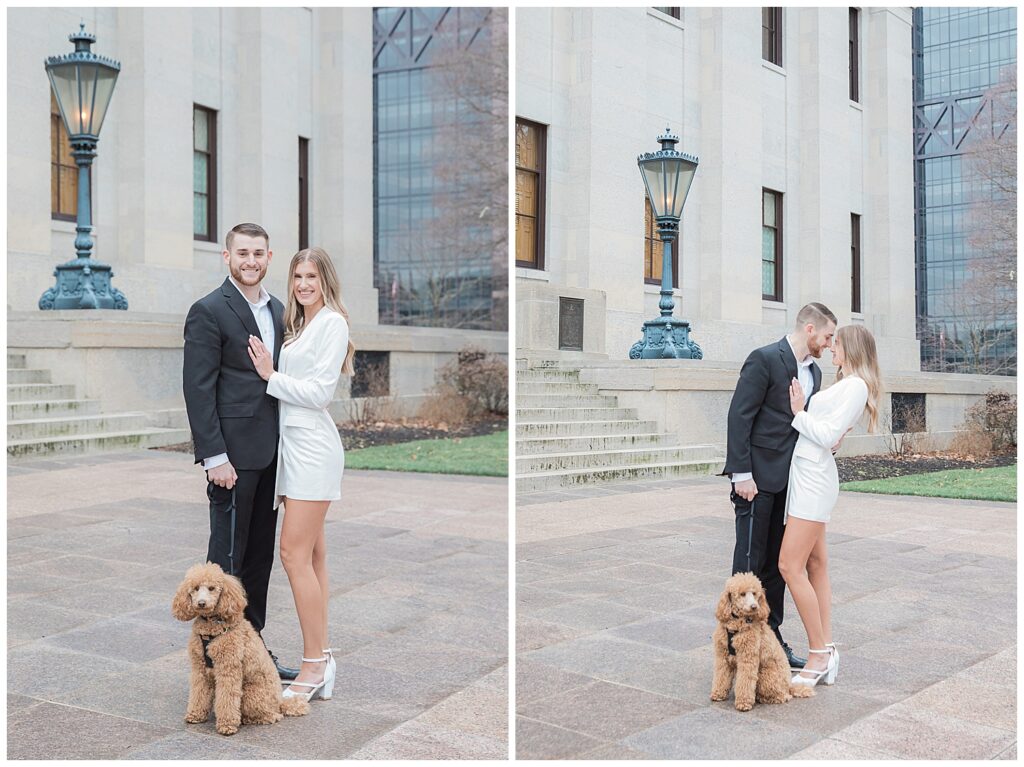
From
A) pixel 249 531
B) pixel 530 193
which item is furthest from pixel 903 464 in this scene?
pixel 249 531

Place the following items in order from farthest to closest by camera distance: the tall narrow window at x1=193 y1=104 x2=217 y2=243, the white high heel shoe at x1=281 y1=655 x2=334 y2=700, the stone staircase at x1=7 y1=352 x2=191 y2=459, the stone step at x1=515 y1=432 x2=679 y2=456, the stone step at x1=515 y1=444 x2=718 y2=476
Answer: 1. the tall narrow window at x1=193 y1=104 x2=217 y2=243
2. the stone staircase at x1=7 y1=352 x2=191 y2=459
3. the stone step at x1=515 y1=432 x2=679 y2=456
4. the stone step at x1=515 y1=444 x2=718 y2=476
5. the white high heel shoe at x1=281 y1=655 x2=334 y2=700

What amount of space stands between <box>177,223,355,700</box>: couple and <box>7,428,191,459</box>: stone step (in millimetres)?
8016

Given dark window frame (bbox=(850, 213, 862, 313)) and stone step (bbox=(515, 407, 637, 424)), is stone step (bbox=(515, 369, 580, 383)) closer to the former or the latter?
stone step (bbox=(515, 407, 637, 424))

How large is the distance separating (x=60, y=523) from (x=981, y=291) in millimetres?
12774

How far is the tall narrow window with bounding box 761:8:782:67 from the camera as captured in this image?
17391 millimetres

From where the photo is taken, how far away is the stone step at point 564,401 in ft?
37.6

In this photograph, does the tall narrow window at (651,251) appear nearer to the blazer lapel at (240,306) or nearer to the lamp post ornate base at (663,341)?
the lamp post ornate base at (663,341)

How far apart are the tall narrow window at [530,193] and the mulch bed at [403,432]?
3.31 meters

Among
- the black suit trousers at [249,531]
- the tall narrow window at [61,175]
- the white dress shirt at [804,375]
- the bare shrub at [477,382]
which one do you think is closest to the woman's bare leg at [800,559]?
the white dress shirt at [804,375]

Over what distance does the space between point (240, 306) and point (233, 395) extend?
33cm

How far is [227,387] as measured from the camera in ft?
13.1

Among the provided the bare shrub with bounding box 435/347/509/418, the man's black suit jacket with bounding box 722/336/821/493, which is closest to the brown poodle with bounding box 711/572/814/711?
the man's black suit jacket with bounding box 722/336/821/493

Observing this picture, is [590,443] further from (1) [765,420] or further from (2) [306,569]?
(2) [306,569]

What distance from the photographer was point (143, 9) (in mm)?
16906
